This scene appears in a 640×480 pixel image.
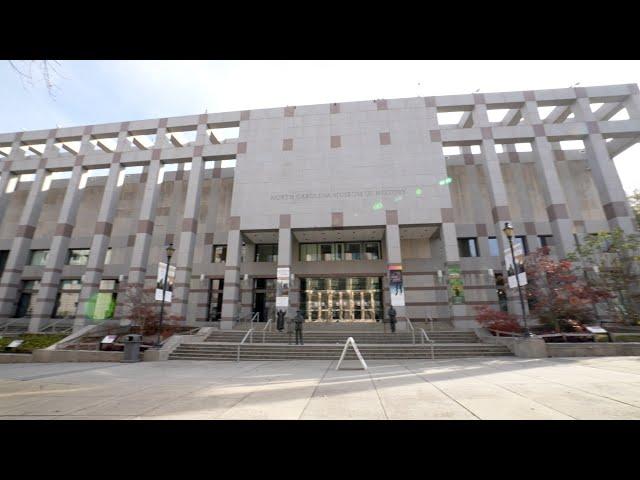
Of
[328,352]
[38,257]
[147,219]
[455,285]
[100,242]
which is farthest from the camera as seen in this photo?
[38,257]

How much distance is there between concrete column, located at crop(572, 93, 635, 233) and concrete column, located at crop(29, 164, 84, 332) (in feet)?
144

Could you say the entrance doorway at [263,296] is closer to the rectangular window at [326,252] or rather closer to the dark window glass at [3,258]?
the rectangular window at [326,252]

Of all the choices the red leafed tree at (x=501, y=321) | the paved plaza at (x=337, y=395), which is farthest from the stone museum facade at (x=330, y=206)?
the paved plaza at (x=337, y=395)

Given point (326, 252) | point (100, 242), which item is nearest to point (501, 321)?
point (326, 252)

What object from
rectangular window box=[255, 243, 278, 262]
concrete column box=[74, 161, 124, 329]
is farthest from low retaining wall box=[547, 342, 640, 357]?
concrete column box=[74, 161, 124, 329]

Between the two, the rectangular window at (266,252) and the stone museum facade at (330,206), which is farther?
the rectangular window at (266,252)

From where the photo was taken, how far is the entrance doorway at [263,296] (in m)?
29.1

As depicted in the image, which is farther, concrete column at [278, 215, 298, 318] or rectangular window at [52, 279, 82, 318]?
rectangular window at [52, 279, 82, 318]

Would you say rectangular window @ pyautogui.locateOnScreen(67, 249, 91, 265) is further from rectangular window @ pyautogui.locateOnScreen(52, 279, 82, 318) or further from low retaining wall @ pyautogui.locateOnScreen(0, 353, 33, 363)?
low retaining wall @ pyautogui.locateOnScreen(0, 353, 33, 363)

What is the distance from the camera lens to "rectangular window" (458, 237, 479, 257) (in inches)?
1060

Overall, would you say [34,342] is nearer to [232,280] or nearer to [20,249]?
[232,280]

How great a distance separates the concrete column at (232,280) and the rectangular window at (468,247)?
1960cm

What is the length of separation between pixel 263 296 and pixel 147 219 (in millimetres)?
12679

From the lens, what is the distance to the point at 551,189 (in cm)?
2453
